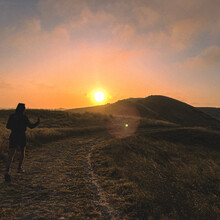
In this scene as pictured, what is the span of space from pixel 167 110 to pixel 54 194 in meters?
95.7

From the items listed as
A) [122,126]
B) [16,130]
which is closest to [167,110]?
[122,126]

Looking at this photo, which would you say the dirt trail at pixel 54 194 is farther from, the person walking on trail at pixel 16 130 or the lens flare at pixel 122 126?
the lens flare at pixel 122 126

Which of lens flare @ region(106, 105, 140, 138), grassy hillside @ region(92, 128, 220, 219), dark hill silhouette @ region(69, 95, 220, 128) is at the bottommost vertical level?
grassy hillside @ region(92, 128, 220, 219)

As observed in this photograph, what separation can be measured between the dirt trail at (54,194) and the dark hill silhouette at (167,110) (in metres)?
68.1

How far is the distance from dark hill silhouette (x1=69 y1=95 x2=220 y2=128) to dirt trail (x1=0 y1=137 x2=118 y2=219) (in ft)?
223

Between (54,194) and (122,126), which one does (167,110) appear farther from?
(54,194)

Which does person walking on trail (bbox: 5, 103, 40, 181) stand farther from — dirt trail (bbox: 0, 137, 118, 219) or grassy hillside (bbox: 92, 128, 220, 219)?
grassy hillside (bbox: 92, 128, 220, 219)

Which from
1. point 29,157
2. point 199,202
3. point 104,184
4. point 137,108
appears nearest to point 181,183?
point 199,202

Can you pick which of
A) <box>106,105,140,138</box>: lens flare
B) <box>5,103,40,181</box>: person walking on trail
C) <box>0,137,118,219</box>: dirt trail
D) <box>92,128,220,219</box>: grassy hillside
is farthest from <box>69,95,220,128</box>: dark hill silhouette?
<box>5,103,40,181</box>: person walking on trail

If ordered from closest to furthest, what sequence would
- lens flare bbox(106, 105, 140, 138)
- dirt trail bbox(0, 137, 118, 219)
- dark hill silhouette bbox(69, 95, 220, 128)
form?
1. dirt trail bbox(0, 137, 118, 219)
2. lens flare bbox(106, 105, 140, 138)
3. dark hill silhouette bbox(69, 95, 220, 128)

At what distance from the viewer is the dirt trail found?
18.2ft

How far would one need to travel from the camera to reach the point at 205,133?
34.4 m

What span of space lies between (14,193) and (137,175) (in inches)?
240

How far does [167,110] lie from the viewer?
96312 millimetres
